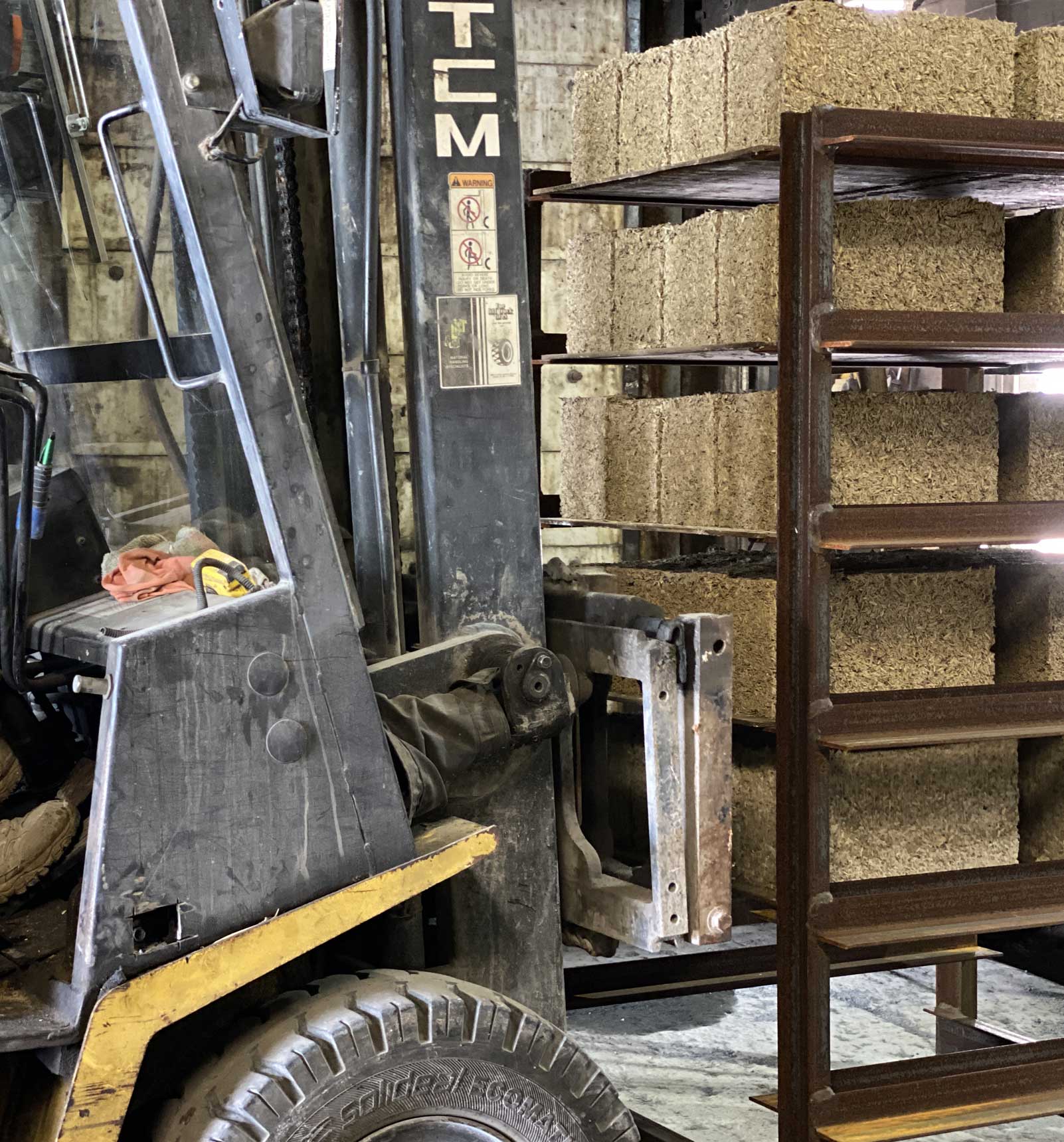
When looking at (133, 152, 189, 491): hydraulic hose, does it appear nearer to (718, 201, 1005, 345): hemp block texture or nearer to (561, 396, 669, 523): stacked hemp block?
(718, 201, 1005, 345): hemp block texture

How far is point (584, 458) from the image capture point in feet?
16.7

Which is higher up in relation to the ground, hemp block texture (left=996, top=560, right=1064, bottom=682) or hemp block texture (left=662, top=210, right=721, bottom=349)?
hemp block texture (left=662, top=210, right=721, bottom=349)

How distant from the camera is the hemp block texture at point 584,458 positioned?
4961 millimetres

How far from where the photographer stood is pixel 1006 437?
164 inches

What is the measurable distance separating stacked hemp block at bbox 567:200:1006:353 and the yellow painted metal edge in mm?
1928

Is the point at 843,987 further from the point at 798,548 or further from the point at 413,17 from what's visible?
the point at 413,17

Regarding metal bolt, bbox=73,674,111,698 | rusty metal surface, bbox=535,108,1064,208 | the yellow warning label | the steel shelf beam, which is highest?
rusty metal surface, bbox=535,108,1064,208

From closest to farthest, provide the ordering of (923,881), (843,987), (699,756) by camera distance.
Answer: (699,756)
(923,881)
(843,987)

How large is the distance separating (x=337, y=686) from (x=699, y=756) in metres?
0.99

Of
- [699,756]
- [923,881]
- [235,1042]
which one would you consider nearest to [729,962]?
[923,881]

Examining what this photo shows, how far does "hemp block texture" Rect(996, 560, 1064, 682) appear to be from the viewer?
4215 millimetres

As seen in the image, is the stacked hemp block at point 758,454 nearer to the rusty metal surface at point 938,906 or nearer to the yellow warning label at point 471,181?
the rusty metal surface at point 938,906

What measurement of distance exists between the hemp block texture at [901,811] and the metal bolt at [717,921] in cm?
71

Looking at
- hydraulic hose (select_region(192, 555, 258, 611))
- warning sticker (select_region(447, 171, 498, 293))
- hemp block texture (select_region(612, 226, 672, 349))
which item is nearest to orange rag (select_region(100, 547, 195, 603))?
hydraulic hose (select_region(192, 555, 258, 611))
